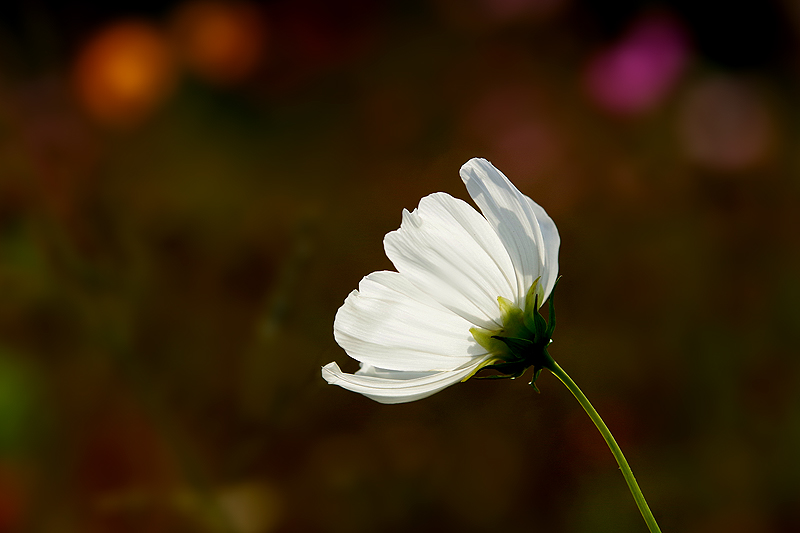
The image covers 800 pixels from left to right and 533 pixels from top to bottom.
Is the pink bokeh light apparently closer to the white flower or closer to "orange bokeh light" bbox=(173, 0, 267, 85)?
"orange bokeh light" bbox=(173, 0, 267, 85)

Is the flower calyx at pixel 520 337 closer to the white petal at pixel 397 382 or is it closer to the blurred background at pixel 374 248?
the white petal at pixel 397 382

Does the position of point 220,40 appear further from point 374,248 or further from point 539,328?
point 539,328

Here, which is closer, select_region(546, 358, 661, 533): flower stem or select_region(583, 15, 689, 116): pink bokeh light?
select_region(546, 358, 661, 533): flower stem

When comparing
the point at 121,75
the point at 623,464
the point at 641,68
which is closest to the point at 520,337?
the point at 623,464

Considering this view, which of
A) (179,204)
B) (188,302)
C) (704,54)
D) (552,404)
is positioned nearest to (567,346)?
(552,404)

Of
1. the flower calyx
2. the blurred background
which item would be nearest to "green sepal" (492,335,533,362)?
the flower calyx

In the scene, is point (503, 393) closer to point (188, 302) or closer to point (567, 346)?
point (567, 346)

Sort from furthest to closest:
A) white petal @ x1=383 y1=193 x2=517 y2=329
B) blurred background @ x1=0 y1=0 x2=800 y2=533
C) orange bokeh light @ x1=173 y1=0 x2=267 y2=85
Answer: orange bokeh light @ x1=173 y1=0 x2=267 y2=85 → blurred background @ x1=0 y1=0 x2=800 y2=533 → white petal @ x1=383 y1=193 x2=517 y2=329

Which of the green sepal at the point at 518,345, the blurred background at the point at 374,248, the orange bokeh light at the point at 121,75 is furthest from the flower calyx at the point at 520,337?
the orange bokeh light at the point at 121,75

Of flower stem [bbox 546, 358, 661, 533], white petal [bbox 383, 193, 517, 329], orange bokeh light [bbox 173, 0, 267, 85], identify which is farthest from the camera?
orange bokeh light [bbox 173, 0, 267, 85]
